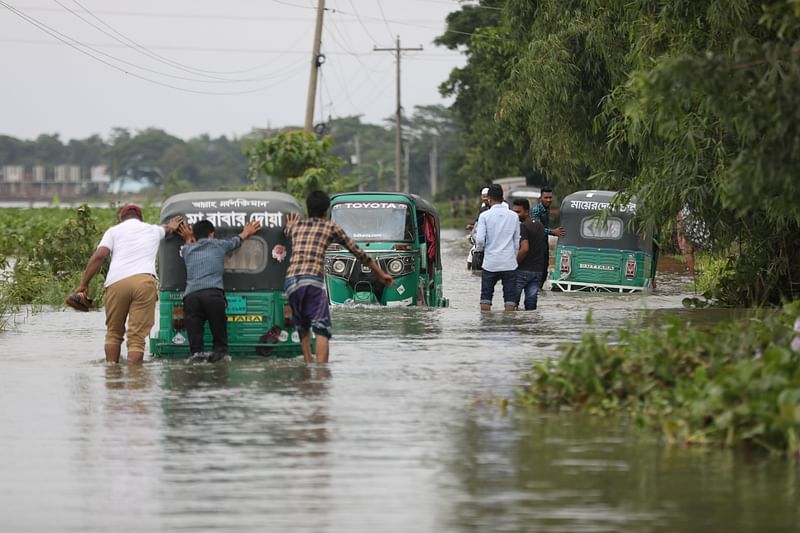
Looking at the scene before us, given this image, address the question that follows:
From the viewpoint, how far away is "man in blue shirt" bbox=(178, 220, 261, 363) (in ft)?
46.9

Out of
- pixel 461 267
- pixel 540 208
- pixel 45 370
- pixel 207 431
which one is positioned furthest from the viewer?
pixel 461 267

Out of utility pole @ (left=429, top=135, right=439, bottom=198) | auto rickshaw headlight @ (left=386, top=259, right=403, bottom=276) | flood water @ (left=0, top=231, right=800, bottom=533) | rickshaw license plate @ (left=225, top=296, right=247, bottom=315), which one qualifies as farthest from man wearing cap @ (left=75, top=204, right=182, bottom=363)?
utility pole @ (left=429, top=135, right=439, bottom=198)

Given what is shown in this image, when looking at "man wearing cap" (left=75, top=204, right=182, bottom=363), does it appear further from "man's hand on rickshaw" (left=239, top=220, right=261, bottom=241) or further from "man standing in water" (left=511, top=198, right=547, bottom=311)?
"man standing in water" (left=511, top=198, right=547, bottom=311)

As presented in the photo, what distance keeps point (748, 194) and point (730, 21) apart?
5.16 meters

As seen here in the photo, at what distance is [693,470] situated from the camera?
8859 millimetres

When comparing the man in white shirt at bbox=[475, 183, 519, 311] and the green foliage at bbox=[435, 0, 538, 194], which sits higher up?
the green foliage at bbox=[435, 0, 538, 194]

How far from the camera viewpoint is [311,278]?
1404 centimetres

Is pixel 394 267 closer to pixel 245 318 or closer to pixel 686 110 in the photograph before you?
pixel 686 110

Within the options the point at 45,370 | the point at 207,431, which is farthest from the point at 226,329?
the point at 207,431

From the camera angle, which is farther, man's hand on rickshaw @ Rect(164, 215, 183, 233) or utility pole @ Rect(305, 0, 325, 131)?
utility pole @ Rect(305, 0, 325, 131)

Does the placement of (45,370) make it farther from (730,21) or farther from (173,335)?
(730,21)

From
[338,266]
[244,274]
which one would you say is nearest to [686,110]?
[244,274]

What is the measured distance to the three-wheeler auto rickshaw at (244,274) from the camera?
14828mm

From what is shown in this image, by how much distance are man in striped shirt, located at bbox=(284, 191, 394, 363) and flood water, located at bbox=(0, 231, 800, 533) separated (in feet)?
1.16
